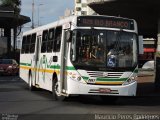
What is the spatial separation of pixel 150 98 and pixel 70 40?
6.38m

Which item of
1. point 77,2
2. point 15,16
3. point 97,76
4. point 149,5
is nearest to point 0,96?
point 97,76

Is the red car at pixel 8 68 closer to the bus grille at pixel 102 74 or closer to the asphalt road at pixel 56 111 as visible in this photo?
the asphalt road at pixel 56 111

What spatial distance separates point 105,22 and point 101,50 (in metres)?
1.09

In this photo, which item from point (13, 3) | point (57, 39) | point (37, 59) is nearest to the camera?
point (57, 39)

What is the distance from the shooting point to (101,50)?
58.5 ft

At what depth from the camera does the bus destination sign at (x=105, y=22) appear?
18.1 m

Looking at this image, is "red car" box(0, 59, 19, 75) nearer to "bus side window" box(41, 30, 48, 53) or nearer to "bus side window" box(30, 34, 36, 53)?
"bus side window" box(30, 34, 36, 53)

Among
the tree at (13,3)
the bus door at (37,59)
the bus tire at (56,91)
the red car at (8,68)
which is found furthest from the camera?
the tree at (13,3)

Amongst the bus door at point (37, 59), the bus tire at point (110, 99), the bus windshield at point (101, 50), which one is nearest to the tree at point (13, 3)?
the bus door at point (37, 59)

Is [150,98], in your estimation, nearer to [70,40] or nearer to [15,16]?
[70,40]

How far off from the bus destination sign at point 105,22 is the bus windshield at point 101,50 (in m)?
0.23

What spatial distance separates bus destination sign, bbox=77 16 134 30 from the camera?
59.4 ft

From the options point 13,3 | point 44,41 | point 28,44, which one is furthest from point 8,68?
point 13,3

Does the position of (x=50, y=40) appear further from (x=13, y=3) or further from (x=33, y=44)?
(x=13, y=3)
